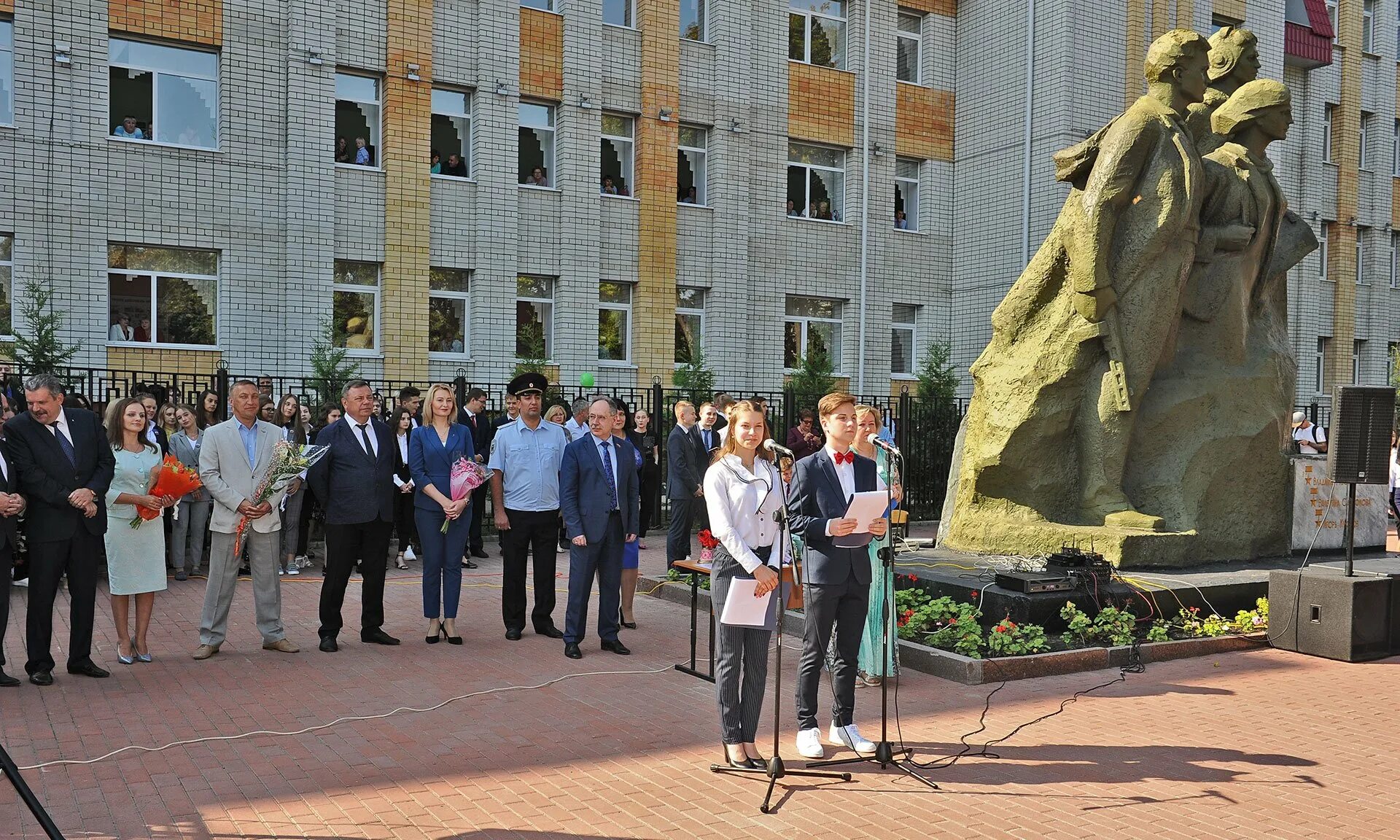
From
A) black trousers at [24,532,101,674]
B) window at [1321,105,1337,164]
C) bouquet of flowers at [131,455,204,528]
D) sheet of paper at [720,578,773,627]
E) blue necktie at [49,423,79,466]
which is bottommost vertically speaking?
black trousers at [24,532,101,674]

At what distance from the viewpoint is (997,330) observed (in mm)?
11930

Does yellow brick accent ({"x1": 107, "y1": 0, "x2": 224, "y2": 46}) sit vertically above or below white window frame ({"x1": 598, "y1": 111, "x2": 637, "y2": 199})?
above

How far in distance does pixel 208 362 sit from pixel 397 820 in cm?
1651

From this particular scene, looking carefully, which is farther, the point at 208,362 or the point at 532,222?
the point at 532,222

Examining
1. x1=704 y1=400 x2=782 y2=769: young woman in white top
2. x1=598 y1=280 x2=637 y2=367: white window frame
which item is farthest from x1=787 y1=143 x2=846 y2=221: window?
x1=704 y1=400 x2=782 y2=769: young woman in white top

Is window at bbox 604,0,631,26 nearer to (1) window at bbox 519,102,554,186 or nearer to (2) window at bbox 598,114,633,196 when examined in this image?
(2) window at bbox 598,114,633,196

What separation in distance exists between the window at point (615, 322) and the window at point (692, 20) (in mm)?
5425

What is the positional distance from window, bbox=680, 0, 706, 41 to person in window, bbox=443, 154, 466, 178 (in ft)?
18.3

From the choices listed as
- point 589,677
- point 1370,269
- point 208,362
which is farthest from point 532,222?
point 1370,269

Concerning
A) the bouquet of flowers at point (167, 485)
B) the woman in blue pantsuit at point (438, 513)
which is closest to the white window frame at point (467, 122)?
the woman in blue pantsuit at point (438, 513)

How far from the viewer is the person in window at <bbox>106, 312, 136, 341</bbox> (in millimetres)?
19469

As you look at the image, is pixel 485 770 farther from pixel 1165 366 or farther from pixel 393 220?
pixel 393 220

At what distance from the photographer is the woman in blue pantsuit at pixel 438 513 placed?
936cm

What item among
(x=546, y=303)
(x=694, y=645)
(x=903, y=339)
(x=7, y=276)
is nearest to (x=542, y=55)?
(x=546, y=303)
